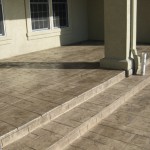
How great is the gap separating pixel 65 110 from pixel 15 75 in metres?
2.48

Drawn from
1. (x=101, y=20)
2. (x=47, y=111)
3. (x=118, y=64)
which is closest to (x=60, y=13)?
(x=101, y=20)

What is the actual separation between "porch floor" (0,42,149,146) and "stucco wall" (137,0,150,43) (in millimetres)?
3293

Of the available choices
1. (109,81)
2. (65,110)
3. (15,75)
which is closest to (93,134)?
(65,110)

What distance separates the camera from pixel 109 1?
21.0ft

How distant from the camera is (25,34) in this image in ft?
30.5

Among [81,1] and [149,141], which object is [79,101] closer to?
[149,141]

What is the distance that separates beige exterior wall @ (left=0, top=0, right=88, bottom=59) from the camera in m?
8.66

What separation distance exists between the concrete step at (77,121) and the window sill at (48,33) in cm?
477

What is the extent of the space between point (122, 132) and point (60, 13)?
780cm

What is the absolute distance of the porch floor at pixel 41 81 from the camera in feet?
13.6

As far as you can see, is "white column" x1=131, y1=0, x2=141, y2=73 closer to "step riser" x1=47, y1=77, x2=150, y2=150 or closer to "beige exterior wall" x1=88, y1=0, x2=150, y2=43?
"step riser" x1=47, y1=77, x2=150, y2=150

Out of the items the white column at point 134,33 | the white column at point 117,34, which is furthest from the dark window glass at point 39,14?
the white column at point 134,33

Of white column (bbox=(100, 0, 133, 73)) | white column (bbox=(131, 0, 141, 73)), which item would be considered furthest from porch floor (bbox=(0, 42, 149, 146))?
white column (bbox=(131, 0, 141, 73))

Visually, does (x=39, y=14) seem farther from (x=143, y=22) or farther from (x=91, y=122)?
(x=91, y=122)
